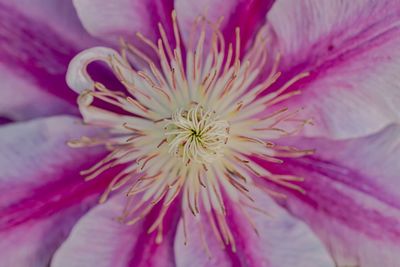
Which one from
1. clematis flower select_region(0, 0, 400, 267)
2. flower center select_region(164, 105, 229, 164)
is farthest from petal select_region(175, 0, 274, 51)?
flower center select_region(164, 105, 229, 164)

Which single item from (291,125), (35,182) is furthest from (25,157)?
(291,125)

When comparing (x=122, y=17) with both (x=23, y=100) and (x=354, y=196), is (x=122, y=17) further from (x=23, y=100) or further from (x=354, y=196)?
(x=354, y=196)

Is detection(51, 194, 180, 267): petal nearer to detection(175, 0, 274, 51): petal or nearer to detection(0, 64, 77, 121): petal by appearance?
detection(0, 64, 77, 121): petal

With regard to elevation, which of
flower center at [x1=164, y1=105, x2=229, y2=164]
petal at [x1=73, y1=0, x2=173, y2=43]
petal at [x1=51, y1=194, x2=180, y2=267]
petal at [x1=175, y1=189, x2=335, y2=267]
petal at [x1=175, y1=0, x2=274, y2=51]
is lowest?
petal at [x1=51, y1=194, x2=180, y2=267]

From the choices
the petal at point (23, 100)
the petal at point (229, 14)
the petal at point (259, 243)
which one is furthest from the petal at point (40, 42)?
the petal at point (259, 243)

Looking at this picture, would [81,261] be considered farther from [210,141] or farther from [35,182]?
[210,141]

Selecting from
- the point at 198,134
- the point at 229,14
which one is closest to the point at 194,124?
the point at 198,134
